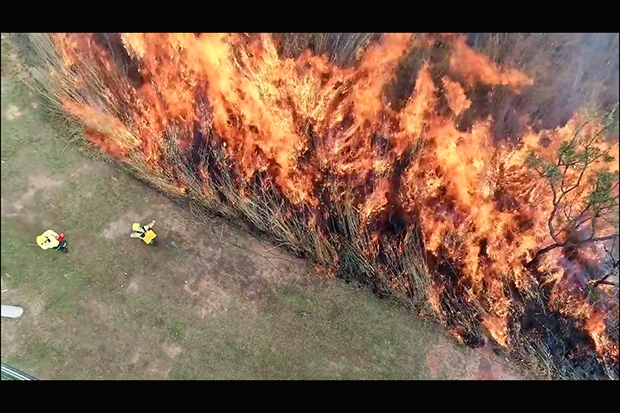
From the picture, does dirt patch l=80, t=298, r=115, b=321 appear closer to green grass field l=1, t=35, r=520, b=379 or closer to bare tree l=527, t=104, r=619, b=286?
green grass field l=1, t=35, r=520, b=379

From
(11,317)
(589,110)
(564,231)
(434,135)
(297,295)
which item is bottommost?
(11,317)

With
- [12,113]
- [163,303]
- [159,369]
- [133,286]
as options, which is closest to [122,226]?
[133,286]

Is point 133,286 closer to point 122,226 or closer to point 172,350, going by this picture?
point 122,226

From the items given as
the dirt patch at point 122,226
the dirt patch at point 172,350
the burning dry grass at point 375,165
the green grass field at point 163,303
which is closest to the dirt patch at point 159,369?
the green grass field at point 163,303

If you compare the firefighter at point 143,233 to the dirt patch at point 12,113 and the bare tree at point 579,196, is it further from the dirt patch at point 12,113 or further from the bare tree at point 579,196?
the bare tree at point 579,196

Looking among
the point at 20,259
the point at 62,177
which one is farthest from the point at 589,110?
the point at 20,259

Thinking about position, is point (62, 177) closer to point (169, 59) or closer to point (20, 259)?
point (20, 259)
